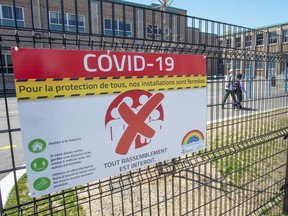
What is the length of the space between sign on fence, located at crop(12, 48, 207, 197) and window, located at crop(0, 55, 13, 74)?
11 cm

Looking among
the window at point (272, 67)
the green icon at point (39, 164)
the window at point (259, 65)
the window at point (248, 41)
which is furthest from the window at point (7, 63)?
the window at point (272, 67)

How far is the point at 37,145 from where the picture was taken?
146 cm

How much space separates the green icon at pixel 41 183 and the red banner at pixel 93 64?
617mm

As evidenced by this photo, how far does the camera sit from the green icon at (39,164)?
147cm

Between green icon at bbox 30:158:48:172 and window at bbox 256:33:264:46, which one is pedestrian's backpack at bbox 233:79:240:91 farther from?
green icon at bbox 30:158:48:172

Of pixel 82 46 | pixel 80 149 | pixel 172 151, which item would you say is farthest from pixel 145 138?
pixel 82 46

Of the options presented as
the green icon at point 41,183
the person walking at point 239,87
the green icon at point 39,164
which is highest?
the person walking at point 239,87

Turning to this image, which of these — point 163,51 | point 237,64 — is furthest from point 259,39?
point 163,51

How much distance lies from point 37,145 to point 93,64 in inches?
23.6

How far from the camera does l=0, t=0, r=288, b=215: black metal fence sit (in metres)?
1.56

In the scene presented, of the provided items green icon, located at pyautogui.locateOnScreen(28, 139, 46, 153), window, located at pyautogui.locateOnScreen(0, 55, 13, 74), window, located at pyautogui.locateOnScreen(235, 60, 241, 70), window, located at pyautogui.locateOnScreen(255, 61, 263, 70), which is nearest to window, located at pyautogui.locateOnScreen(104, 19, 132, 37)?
window, located at pyautogui.locateOnScreen(0, 55, 13, 74)

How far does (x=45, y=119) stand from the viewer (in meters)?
1.46

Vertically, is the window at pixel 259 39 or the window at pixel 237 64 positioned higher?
the window at pixel 259 39

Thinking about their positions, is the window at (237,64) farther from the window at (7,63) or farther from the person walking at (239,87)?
the window at (7,63)
